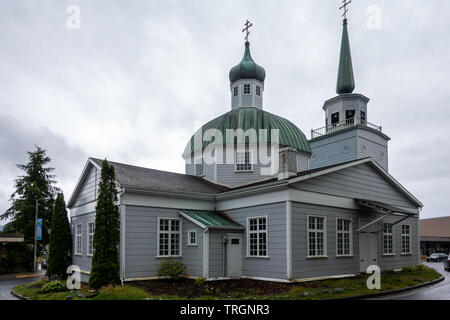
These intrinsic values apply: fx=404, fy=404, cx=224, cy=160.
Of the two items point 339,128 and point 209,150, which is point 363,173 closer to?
point 209,150

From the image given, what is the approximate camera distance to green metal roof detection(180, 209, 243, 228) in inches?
Answer: 704

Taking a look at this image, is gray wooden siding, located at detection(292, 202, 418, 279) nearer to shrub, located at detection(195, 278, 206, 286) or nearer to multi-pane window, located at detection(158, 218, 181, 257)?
shrub, located at detection(195, 278, 206, 286)

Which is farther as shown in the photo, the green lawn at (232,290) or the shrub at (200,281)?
the shrub at (200,281)

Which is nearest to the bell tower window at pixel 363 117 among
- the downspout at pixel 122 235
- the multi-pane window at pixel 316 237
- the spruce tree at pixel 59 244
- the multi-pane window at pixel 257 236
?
the multi-pane window at pixel 316 237

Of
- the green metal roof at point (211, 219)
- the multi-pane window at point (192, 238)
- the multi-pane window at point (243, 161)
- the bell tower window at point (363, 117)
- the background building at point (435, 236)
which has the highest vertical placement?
the bell tower window at point (363, 117)

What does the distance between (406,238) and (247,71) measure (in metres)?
14.7

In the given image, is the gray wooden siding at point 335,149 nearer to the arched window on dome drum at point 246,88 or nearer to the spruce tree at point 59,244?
the arched window on dome drum at point 246,88

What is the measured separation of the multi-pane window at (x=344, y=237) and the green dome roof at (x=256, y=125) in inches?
257

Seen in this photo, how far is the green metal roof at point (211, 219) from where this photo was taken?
58.6ft

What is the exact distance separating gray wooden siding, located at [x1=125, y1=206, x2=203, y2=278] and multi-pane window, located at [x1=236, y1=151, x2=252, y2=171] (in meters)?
6.36

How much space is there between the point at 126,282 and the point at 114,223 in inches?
109

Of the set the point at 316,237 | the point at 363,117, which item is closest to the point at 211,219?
the point at 316,237
